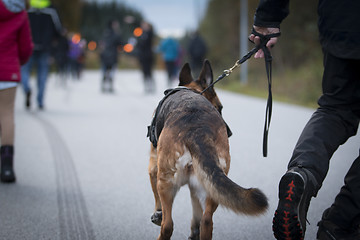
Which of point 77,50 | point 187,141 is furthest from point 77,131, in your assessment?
point 77,50

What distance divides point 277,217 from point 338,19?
3.81 feet

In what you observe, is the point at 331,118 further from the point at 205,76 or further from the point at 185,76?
the point at 185,76

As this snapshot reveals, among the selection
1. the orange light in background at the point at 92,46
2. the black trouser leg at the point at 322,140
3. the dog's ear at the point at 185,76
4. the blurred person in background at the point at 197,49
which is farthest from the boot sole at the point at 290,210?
the orange light in background at the point at 92,46

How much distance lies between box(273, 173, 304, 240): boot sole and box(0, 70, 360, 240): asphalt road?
0.21 metres

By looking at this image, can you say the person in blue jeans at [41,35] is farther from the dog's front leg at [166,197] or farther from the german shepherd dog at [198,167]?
the dog's front leg at [166,197]

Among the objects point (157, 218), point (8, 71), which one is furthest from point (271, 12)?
point (8, 71)

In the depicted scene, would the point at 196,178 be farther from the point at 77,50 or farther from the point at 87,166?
the point at 77,50

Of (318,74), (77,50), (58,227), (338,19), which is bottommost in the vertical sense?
(77,50)

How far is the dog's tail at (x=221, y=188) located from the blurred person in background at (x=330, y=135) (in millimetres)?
282

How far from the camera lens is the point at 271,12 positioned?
2.88m

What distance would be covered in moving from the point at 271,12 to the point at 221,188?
3.82ft

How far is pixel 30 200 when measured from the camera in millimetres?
4195

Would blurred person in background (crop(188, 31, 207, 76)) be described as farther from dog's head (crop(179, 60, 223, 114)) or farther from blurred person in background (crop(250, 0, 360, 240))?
blurred person in background (crop(250, 0, 360, 240))

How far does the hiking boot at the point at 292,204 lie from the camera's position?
8.29 feet
